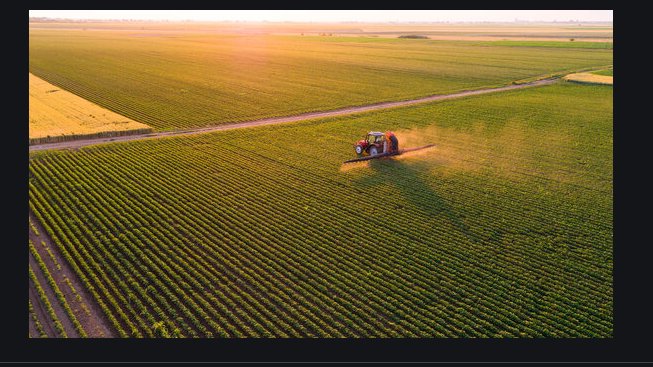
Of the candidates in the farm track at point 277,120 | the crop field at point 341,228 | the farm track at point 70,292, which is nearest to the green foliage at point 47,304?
the farm track at point 70,292

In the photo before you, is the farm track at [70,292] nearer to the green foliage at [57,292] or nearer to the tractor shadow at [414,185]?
the green foliage at [57,292]

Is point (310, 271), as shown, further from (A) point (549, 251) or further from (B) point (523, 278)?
(A) point (549, 251)

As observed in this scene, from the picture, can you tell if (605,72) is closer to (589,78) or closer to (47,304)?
(589,78)

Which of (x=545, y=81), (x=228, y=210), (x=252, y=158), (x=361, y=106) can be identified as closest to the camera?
(x=228, y=210)

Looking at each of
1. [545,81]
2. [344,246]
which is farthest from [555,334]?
[545,81]

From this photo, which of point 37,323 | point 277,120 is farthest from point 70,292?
point 277,120
